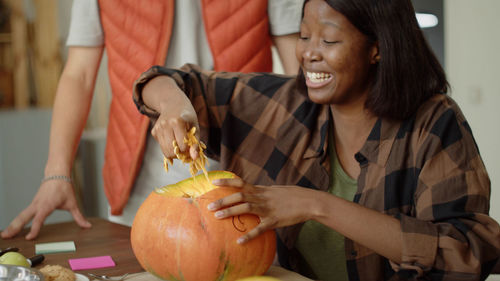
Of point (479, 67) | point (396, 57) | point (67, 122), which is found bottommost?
point (479, 67)

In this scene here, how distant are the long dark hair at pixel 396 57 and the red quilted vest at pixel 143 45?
1.33ft

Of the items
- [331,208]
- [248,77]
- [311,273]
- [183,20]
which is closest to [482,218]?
[331,208]

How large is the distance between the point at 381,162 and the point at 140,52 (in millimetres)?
728

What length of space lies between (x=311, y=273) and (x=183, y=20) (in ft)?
2.52

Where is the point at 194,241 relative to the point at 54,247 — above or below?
above

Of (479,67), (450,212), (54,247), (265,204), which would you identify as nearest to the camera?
(265,204)

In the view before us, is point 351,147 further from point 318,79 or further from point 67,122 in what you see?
point 67,122

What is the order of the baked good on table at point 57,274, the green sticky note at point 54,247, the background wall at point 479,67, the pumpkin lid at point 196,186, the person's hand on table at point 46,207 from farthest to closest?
1. the background wall at point 479,67
2. the person's hand on table at point 46,207
3. the green sticky note at point 54,247
4. the pumpkin lid at point 196,186
5. the baked good on table at point 57,274

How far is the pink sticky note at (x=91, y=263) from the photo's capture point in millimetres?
1067

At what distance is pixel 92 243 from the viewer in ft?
4.13

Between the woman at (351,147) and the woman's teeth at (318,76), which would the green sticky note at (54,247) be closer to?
the woman at (351,147)

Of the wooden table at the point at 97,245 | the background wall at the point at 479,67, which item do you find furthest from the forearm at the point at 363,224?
the background wall at the point at 479,67

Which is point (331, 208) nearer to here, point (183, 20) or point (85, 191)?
point (183, 20)

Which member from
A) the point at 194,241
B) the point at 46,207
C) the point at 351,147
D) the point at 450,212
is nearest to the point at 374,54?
the point at 351,147
